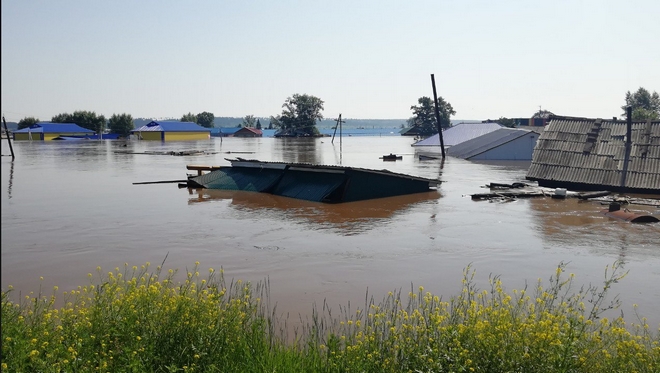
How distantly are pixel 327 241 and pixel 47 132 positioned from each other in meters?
94.2

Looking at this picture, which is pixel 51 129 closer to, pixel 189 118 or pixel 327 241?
pixel 189 118

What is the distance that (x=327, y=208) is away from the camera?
18469mm

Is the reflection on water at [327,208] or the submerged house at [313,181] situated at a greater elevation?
the submerged house at [313,181]

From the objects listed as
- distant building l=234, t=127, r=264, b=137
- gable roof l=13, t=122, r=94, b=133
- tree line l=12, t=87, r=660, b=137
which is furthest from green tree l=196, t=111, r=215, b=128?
gable roof l=13, t=122, r=94, b=133

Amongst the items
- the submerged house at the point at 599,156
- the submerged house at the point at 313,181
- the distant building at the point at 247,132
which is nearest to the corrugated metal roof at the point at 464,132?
the submerged house at the point at 599,156

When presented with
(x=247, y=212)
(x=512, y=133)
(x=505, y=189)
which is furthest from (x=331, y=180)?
(x=512, y=133)

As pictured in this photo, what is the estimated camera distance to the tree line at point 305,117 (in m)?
102

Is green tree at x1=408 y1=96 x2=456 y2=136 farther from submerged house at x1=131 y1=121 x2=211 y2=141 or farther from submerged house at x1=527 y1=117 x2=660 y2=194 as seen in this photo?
submerged house at x1=527 y1=117 x2=660 y2=194

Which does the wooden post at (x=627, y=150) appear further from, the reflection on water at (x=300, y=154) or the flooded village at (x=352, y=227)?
the reflection on water at (x=300, y=154)

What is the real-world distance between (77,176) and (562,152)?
2342 centimetres

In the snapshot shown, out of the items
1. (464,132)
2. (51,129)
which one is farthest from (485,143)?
(51,129)

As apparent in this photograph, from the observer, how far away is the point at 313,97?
131500 millimetres

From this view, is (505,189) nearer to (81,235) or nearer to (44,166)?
(81,235)

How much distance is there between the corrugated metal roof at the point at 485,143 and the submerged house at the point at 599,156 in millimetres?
18885
